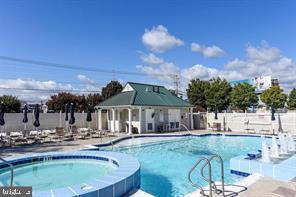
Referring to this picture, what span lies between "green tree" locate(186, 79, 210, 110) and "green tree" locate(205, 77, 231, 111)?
1.59m

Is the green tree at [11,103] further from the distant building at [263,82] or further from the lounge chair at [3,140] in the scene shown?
the distant building at [263,82]

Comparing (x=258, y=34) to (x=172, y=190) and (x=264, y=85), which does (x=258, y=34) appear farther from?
(x=264, y=85)

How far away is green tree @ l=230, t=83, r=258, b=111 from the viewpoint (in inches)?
1454

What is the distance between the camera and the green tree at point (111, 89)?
4188 centimetres

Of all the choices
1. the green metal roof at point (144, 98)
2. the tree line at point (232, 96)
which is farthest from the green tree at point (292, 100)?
the green metal roof at point (144, 98)

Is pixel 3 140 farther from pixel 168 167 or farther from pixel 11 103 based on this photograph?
pixel 11 103

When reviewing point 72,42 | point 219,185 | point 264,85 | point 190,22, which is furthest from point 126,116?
point 264,85

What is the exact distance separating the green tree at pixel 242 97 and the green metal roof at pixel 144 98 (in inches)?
603

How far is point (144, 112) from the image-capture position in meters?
22.1

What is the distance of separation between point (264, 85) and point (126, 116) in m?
54.6

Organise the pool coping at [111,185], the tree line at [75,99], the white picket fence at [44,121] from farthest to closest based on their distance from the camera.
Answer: the tree line at [75,99] → the white picket fence at [44,121] → the pool coping at [111,185]

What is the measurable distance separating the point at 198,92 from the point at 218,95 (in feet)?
14.3

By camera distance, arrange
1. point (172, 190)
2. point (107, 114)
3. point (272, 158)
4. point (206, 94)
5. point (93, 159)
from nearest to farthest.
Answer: point (172, 190)
point (272, 158)
point (93, 159)
point (107, 114)
point (206, 94)

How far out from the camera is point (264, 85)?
64.6m
